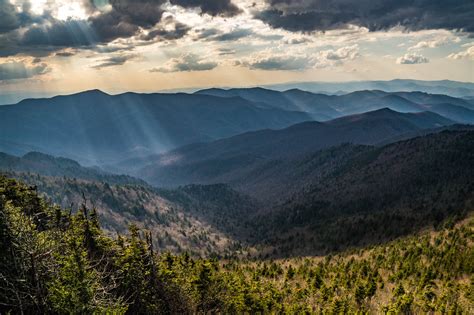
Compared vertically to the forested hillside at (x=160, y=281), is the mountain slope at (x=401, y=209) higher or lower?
lower

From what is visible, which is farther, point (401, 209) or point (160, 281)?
point (401, 209)

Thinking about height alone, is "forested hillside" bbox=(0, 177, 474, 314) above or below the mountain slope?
above

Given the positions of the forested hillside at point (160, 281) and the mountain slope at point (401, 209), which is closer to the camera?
the forested hillside at point (160, 281)

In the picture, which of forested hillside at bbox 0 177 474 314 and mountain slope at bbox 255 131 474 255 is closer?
forested hillside at bbox 0 177 474 314

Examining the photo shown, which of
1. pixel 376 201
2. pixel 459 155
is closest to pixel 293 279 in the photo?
pixel 376 201

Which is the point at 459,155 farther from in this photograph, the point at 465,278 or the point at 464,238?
the point at 465,278

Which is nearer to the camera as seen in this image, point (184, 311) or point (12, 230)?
point (12, 230)

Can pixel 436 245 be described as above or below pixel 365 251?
above

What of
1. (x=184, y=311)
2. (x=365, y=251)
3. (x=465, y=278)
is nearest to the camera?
(x=184, y=311)
